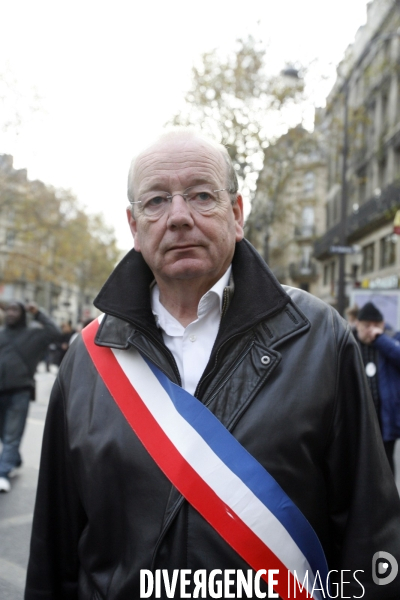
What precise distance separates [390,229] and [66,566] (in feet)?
90.8

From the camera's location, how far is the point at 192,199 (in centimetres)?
222

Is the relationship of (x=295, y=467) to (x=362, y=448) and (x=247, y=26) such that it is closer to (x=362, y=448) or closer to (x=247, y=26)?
(x=362, y=448)

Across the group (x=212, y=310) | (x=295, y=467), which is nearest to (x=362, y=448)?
(x=295, y=467)

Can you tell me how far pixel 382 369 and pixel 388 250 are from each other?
82.1ft

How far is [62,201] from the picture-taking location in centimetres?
3306

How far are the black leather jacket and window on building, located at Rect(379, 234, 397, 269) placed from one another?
26983mm

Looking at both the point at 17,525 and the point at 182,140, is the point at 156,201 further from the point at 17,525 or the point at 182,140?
the point at 17,525

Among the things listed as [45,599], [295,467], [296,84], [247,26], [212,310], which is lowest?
[45,599]

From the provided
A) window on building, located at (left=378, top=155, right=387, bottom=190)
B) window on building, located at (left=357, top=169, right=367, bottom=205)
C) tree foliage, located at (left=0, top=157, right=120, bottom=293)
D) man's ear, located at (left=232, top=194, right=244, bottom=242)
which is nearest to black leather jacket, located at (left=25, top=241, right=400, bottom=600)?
man's ear, located at (left=232, top=194, right=244, bottom=242)

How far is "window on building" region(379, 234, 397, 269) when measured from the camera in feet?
93.7

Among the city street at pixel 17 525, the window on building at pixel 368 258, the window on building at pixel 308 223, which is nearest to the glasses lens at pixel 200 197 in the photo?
the city street at pixel 17 525

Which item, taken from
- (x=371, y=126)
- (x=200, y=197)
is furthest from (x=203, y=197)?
(x=371, y=126)

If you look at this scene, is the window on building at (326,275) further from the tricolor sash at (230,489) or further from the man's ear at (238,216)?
the tricolor sash at (230,489)

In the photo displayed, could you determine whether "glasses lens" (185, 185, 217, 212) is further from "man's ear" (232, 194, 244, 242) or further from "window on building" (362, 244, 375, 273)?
"window on building" (362, 244, 375, 273)
